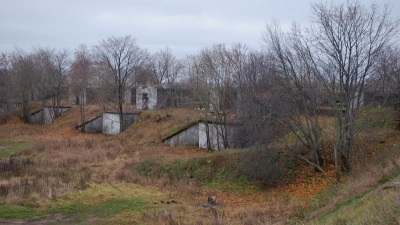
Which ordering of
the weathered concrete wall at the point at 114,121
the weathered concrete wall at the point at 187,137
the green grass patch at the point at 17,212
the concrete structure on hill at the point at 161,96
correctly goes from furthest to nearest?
the concrete structure on hill at the point at 161,96, the weathered concrete wall at the point at 114,121, the weathered concrete wall at the point at 187,137, the green grass patch at the point at 17,212

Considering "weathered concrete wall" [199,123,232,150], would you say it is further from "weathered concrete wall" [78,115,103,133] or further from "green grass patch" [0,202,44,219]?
"weathered concrete wall" [78,115,103,133]

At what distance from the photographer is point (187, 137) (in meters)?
36.5

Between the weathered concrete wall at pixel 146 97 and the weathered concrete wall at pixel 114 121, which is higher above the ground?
the weathered concrete wall at pixel 146 97

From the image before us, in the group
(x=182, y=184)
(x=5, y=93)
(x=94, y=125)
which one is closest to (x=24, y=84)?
(x=5, y=93)

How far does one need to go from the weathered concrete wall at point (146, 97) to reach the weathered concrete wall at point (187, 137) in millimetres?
10607

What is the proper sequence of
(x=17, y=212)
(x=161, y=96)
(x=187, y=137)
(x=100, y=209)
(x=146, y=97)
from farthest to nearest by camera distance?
(x=146, y=97)
(x=161, y=96)
(x=187, y=137)
(x=100, y=209)
(x=17, y=212)

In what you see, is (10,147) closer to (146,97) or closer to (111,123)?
(111,123)

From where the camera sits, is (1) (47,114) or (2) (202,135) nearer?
(2) (202,135)

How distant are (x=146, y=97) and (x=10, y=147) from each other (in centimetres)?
1526

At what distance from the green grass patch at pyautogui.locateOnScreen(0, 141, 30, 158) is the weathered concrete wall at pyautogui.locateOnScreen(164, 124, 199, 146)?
11442 mm

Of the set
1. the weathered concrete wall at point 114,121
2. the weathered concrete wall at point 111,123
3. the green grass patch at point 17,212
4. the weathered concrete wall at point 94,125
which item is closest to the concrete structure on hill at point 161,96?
the weathered concrete wall at point 114,121

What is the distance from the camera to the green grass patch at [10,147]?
109 ft

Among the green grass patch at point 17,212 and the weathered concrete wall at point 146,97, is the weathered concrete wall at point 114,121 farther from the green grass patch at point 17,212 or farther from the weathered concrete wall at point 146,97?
the green grass patch at point 17,212

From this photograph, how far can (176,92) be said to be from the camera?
153ft
